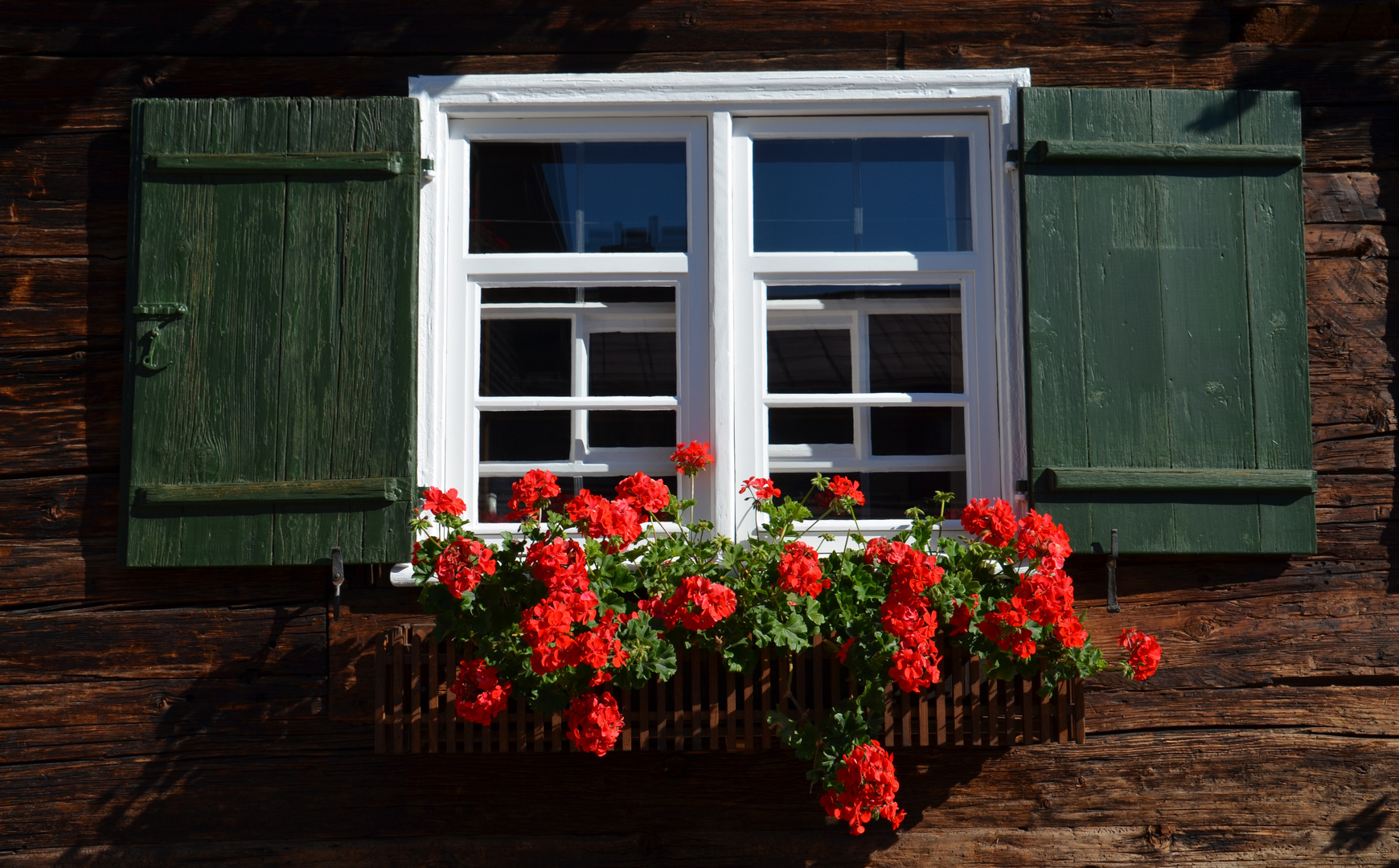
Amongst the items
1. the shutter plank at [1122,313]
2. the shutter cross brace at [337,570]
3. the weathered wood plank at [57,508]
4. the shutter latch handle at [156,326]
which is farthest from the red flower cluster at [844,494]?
the weathered wood plank at [57,508]

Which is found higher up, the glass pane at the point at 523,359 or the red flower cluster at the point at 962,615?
the glass pane at the point at 523,359

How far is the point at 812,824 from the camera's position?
2471mm

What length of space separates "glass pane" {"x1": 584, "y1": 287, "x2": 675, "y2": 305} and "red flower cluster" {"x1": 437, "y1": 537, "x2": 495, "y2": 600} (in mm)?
825

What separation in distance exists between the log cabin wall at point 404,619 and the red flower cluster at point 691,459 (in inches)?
29.7

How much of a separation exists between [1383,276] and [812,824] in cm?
212

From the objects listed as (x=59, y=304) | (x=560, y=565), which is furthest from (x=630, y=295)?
(x=59, y=304)

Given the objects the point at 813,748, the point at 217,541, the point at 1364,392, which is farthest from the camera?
the point at 1364,392

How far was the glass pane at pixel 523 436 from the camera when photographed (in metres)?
2.62

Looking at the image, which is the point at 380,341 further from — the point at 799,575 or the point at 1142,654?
the point at 1142,654

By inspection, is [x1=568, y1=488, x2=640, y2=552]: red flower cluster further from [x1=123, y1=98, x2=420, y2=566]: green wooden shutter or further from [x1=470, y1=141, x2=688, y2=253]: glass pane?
[x1=470, y1=141, x2=688, y2=253]: glass pane

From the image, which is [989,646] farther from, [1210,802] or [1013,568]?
[1210,802]

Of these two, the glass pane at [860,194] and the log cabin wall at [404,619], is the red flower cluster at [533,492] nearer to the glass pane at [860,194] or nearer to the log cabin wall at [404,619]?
the log cabin wall at [404,619]

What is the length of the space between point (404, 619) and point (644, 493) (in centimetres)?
74

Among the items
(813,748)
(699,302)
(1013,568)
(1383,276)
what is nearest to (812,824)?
(813,748)
